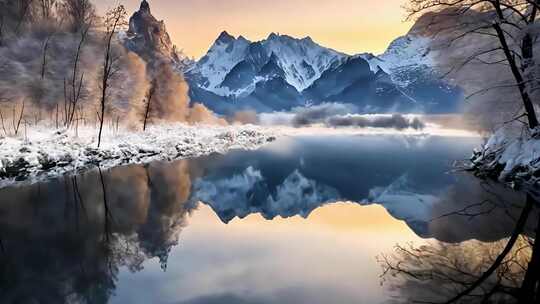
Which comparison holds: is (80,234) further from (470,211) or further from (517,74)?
(517,74)

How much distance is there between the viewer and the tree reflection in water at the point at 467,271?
271 inches

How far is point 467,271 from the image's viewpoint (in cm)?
795

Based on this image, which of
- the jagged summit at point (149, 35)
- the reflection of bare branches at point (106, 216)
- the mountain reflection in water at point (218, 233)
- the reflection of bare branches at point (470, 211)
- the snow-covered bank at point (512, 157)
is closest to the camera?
the mountain reflection in water at point (218, 233)

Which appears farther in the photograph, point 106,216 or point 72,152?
→ point 72,152

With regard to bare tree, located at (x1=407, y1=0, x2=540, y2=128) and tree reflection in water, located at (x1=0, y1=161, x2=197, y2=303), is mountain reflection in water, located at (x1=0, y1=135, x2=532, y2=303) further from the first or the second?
bare tree, located at (x1=407, y1=0, x2=540, y2=128)

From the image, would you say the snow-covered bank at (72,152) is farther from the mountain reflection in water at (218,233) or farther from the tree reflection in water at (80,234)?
the tree reflection in water at (80,234)

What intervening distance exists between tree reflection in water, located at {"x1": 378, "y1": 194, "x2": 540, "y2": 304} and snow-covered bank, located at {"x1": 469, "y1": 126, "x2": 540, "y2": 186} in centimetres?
816

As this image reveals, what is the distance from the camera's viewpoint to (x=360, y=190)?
2086cm

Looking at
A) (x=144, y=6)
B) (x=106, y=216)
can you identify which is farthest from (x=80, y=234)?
(x=144, y=6)

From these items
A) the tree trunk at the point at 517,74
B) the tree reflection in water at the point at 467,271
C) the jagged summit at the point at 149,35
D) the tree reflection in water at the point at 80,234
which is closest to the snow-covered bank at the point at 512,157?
the tree trunk at the point at 517,74

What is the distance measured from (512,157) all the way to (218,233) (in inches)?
623

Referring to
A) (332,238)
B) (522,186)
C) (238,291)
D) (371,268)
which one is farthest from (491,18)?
(238,291)

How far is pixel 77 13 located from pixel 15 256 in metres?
54.4

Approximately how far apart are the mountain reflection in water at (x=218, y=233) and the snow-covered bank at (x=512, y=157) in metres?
1.23
